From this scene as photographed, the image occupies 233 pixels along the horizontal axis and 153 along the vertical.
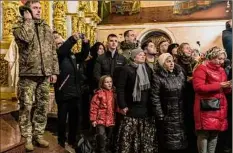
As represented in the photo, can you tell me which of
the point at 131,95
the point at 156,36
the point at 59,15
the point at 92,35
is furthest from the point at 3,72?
the point at 156,36

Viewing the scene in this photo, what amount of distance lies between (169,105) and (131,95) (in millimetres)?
417

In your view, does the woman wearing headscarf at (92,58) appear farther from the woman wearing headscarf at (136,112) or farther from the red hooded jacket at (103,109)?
the woman wearing headscarf at (136,112)

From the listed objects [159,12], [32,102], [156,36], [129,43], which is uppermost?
[159,12]

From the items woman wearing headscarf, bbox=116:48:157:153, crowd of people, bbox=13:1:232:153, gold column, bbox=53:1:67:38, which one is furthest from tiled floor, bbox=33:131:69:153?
gold column, bbox=53:1:67:38

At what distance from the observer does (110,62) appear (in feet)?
13.5

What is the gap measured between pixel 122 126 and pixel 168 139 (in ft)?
1.64

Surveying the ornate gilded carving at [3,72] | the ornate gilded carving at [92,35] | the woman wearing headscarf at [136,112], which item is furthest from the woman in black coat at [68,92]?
the ornate gilded carving at [92,35]

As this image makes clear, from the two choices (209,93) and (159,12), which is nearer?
(209,93)

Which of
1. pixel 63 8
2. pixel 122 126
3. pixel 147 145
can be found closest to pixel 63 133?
pixel 122 126

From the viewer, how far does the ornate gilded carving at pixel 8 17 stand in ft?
14.8

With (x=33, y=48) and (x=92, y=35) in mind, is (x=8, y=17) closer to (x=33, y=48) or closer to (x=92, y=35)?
(x=33, y=48)

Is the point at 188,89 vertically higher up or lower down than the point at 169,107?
higher up

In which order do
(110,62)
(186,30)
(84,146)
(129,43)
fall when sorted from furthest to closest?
(186,30) → (129,43) → (110,62) → (84,146)

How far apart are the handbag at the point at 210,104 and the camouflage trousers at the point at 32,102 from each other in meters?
1.54
